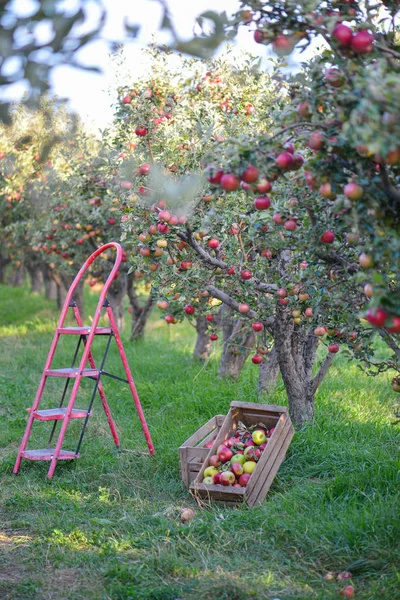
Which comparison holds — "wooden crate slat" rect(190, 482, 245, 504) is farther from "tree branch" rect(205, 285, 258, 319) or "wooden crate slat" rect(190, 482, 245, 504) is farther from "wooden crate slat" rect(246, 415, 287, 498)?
"tree branch" rect(205, 285, 258, 319)

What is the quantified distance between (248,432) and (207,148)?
2168 millimetres

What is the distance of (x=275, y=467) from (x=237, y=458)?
27 cm

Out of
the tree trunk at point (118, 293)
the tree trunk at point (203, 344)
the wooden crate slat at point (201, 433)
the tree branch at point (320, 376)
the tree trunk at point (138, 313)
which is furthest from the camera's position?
the tree trunk at point (118, 293)

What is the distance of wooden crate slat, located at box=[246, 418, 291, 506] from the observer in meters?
4.64

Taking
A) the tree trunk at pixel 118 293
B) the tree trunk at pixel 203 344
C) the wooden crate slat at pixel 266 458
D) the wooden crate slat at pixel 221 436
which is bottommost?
the tree trunk at pixel 118 293

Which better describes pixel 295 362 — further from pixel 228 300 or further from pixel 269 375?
pixel 269 375

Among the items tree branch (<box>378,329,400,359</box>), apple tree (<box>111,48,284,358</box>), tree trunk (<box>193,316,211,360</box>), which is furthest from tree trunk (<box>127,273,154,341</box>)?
tree branch (<box>378,329,400,359</box>)

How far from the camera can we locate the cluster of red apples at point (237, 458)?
4727 mm

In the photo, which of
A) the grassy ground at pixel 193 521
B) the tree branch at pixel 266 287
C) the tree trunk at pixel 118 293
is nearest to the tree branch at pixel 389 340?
the grassy ground at pixel 193 521

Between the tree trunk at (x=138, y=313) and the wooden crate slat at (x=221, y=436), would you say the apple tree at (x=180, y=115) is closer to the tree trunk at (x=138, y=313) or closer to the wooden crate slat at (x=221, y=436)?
the wooden crate slat at (x=221, y=436)

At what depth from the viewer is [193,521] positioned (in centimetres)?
429

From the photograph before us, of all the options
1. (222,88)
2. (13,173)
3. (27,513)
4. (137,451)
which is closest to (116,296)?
(13,173)

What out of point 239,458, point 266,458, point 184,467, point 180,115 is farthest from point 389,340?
point 180,115

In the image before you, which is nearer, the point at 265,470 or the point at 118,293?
the point at 265,470
